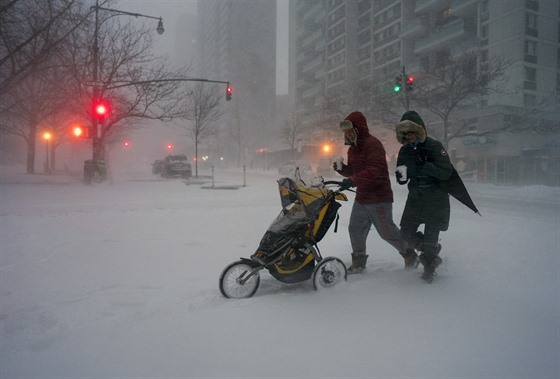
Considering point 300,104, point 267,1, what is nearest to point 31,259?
point 300,104

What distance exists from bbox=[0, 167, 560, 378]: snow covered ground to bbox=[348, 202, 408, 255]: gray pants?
396mm

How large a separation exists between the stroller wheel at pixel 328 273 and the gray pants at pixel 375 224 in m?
0.56

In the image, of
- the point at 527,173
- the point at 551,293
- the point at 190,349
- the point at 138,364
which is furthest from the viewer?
the point at 527,173

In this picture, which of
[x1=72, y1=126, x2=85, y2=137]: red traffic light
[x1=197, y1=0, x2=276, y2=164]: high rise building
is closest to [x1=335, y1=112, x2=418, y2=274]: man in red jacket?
[x1=72, y1=126, x2=85, y2=137]: red traffic light

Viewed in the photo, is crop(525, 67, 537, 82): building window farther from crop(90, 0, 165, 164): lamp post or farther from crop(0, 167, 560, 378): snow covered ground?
crop(0, 167, 560, 378): snow covered ground

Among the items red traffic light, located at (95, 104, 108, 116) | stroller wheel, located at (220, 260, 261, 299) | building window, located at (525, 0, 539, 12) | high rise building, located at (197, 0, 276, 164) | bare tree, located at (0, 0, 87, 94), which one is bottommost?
Answer: stroller wheel, located at (220, 260, 261, 299)

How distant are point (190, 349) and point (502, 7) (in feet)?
121

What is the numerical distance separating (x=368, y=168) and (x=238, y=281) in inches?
76.4

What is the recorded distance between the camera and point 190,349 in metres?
2.67

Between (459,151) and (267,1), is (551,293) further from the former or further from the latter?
(267,1)

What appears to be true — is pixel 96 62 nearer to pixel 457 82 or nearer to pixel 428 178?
pixel 428 178

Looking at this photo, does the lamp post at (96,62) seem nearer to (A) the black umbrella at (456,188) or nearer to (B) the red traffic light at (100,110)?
(B) the red traffic light at (100,110)

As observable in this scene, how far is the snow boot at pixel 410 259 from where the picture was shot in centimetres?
449

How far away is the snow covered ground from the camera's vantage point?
248 centimetres
